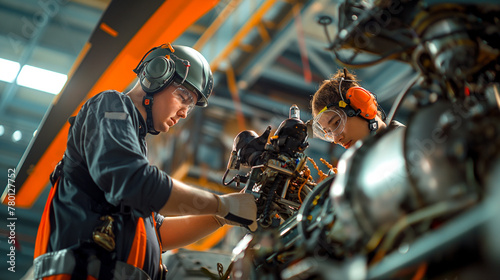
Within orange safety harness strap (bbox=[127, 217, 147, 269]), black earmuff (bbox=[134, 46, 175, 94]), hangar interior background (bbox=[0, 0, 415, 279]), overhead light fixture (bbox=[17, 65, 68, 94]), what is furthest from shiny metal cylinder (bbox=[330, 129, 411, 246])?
overhead light fixture (bbox=[17, 65, 68, 94])

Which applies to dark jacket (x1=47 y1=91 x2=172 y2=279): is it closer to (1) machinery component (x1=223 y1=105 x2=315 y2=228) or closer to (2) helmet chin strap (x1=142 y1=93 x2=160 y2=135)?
(2) helmet chin strap (x1=142 y1=93 x2=160 y2=135)

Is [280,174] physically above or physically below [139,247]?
below

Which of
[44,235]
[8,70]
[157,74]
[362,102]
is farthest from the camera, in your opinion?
[8,70]

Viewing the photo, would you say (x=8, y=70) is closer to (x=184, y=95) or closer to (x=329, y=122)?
(x=184, y=95)

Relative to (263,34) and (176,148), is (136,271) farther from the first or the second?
(176,148)

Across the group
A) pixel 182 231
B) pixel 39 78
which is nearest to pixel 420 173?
pixel 182 231

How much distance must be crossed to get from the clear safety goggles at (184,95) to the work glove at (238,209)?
0.62m

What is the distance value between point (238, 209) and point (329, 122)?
0.85m

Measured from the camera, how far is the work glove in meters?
1.96

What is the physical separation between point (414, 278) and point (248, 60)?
16.8 ft

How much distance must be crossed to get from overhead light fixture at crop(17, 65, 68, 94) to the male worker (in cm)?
495

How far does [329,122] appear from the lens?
8.33 ft

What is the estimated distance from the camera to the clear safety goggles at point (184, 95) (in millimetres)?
2318

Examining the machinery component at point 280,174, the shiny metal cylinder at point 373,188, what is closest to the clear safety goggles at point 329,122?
the machinery component at point 280,174
